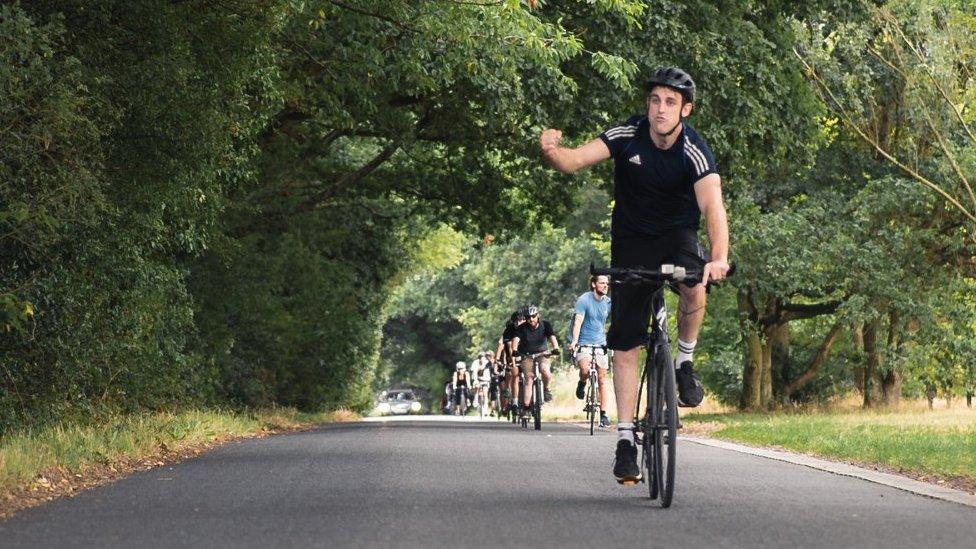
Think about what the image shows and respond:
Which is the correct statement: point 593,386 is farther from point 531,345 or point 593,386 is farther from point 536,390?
point 531,345

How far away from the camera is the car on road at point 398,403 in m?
101

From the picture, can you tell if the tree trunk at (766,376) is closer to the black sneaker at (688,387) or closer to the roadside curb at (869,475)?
the roadside curb at (869,475)

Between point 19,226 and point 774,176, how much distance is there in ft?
67.1

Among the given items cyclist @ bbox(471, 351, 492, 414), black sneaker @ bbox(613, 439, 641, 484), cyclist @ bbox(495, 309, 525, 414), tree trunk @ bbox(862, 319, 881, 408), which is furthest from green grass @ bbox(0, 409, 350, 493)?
cyclist @ bbox(471, 351, 492, 414)

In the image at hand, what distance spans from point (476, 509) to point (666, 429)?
1.11 metres

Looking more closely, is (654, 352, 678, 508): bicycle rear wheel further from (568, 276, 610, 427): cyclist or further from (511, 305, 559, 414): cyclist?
(511, 305, 559, 414): cyclist

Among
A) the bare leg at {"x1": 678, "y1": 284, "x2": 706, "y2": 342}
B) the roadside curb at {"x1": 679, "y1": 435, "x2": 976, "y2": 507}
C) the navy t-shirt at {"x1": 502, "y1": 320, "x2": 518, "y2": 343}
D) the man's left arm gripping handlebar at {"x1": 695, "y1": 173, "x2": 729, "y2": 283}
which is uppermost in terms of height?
the navy t-shirt at {"x1": 502, "y1": 320, "x2": 518, "y2": 343}

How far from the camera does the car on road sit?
331 ft

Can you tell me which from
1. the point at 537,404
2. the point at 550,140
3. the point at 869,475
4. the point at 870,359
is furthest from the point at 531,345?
the point at 550,140

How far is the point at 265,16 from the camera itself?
46.1 ft

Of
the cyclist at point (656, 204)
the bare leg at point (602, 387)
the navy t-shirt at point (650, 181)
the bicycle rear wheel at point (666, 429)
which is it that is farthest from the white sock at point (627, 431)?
the bare leg at point (602, 387)

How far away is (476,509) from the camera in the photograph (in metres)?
8.86

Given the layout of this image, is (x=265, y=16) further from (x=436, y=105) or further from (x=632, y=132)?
(x=436, y=105)

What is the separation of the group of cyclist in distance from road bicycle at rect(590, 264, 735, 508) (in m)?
0.08
